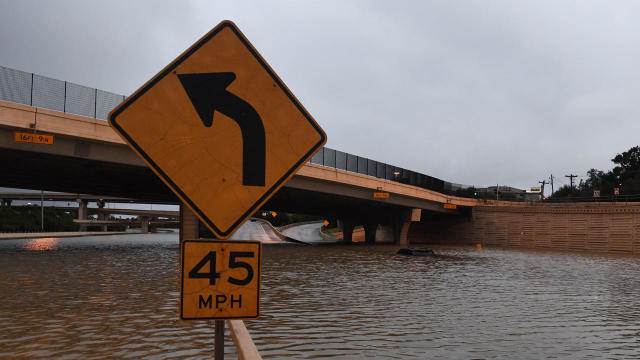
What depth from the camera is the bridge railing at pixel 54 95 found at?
73.6 ft

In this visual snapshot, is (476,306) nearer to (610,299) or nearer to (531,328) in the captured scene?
(531,328)

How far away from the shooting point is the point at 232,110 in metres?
3.14

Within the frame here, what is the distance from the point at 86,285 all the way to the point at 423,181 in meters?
46.4

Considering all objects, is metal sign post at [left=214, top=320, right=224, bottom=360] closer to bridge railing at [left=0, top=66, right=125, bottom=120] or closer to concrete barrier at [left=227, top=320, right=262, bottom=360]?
concrete barrier at [left=227, top=320, right=262, bottom=360]

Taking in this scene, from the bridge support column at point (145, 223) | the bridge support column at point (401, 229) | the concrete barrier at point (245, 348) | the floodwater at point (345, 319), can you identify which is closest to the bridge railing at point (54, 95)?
the floodwater at point (345, 319)

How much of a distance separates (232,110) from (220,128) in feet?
0.50

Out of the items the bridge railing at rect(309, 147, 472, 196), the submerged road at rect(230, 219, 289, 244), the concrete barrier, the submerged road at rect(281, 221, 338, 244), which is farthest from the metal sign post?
the submerged road at rect(281, 221, 338, 244)

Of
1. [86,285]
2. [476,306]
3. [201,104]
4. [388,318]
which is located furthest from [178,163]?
[86,285]

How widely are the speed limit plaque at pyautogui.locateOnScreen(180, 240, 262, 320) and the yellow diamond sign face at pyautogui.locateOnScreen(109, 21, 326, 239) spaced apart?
0.14m

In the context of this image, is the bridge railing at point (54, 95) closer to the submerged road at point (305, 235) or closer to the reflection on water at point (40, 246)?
the reflection on water at point (40, 246)

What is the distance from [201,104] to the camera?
3.09 meters

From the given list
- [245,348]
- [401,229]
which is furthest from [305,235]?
[245,348]

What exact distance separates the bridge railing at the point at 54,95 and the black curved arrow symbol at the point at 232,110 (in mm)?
23501

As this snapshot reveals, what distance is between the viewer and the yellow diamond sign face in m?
2.99
